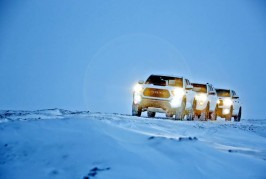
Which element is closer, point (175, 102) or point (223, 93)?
point (175, 102)

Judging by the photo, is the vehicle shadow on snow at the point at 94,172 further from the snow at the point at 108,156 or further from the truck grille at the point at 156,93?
the truck grille at the point at 156,93

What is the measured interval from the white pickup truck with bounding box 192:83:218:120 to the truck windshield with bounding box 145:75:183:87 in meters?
2.91

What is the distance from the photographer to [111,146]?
21.4 ft

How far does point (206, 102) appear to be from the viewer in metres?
22.0

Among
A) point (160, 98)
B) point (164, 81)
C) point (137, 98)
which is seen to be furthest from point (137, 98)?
point (164, 81)

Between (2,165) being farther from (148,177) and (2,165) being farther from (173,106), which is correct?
(173,106)

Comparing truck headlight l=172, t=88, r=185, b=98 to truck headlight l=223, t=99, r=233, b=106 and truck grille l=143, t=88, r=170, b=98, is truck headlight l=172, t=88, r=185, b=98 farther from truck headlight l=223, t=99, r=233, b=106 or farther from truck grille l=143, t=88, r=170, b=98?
truck headlight l=223, t=99, r=233, b=106

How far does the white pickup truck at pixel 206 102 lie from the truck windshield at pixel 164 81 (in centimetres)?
291

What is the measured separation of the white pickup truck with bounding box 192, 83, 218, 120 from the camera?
2175 centimetres

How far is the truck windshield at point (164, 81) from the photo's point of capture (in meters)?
17.9

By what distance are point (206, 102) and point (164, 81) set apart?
183 inches

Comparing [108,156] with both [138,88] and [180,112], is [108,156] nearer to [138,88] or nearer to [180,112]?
[138,88]

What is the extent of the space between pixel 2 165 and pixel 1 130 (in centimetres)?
137

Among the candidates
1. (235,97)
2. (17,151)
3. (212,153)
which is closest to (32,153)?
(17,151)
